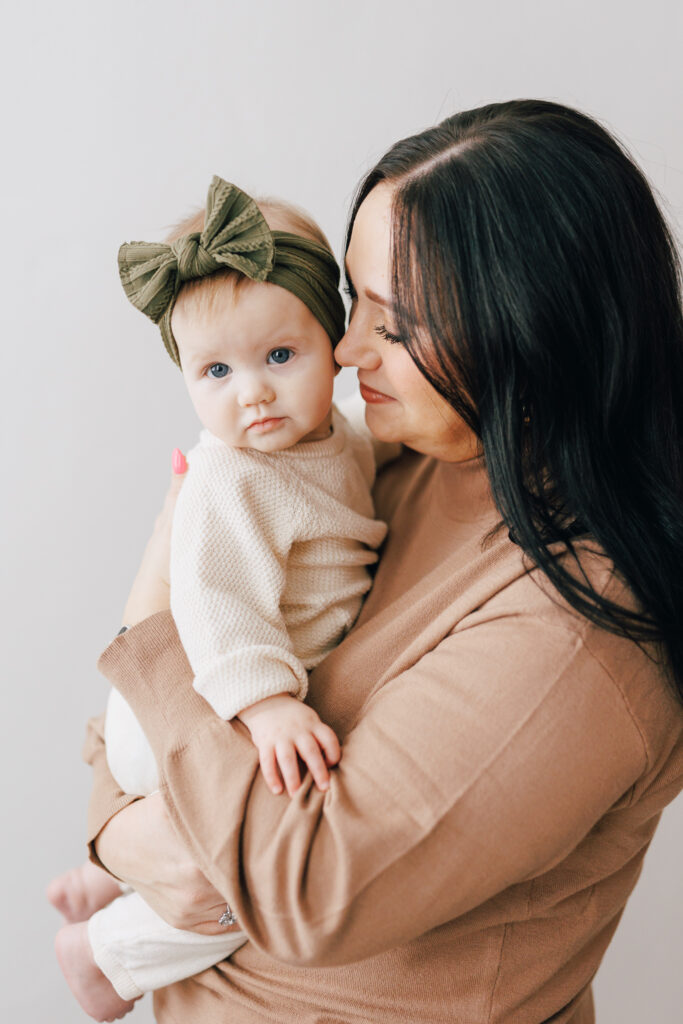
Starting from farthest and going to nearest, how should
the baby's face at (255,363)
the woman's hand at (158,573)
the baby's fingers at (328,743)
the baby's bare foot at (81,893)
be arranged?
the baby's bare foot at (81,893) → the woman's hand at (158,573) → the baby's face at (255,363) → the baby's fingers at (328,743)

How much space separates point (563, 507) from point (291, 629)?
1.33 ft

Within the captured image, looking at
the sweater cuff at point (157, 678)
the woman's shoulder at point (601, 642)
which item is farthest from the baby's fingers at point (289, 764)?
the woman's shoulder at point (601, 642)

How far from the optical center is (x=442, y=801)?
88 cm

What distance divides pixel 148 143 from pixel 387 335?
2.52ft

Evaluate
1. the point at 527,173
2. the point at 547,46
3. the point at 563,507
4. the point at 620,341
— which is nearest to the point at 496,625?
the point at 563,507

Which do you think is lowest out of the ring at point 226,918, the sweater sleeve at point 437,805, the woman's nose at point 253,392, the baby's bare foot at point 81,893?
the baby's bare foot at point 81,893

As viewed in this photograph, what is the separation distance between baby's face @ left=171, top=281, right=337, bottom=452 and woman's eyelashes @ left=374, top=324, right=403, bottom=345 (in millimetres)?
103

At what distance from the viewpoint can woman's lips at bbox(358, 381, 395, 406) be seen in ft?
3.80

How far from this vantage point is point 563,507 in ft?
3.32

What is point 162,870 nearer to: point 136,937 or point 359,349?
point 136,937

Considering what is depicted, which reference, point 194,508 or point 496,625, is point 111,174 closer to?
point 194,508

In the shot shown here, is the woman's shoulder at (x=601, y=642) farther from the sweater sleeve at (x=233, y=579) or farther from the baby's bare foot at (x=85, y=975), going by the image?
the baby's bare foot at (x=85, y=975)

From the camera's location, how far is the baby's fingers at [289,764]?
952 millimetres

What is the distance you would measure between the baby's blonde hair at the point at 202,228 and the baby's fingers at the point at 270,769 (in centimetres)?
52
